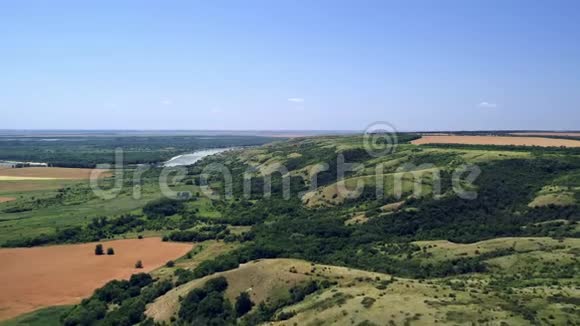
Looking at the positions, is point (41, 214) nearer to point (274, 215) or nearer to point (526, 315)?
point (274, 215)

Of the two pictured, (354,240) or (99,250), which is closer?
(99,250)

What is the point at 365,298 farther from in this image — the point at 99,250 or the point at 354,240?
the point at 99,250

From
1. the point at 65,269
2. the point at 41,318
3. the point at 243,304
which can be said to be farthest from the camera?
the point at 65,269

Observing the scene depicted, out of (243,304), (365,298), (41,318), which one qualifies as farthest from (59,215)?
(365,298)

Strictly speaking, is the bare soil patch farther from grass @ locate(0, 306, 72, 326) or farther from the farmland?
grass @ locate(0, 306, 72, 326)

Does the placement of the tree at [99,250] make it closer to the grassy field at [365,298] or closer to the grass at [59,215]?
the grass at [59,215]

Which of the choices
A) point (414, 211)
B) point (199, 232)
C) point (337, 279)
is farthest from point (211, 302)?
point (414, 211)
